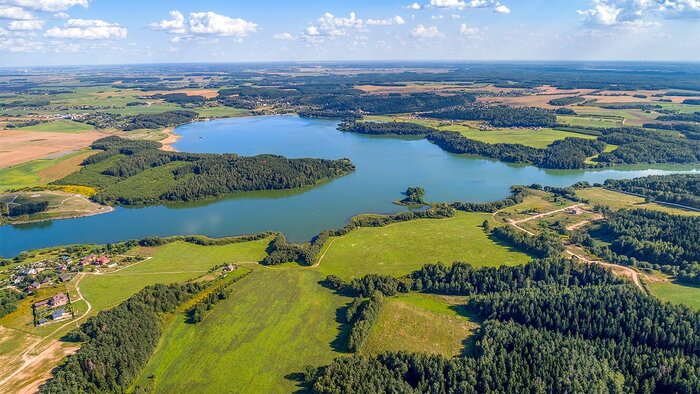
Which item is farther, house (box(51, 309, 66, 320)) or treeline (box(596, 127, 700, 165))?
treeline (box(596, 127, 700, 165))

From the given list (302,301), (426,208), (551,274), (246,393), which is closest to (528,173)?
(426,208)

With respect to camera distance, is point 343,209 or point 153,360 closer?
point 153,360

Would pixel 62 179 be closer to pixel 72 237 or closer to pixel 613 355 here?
pixel 72 237

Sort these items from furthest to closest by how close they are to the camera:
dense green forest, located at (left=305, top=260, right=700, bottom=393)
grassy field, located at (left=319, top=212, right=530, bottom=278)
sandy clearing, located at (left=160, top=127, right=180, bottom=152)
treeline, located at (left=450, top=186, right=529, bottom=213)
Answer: sandy clearing, located at (left=160, top=127, right=180, bottom=152) → treeline, located at (left=450, top=186, right=529, bottom=213) → grassy field, located at (left=319, top=212, right=530, bottom=278) → dense green forest, located at (left=305, top=260, right=700, bottom=393)

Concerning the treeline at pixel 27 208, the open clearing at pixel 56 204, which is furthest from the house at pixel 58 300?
the treeline at pixel 27 208

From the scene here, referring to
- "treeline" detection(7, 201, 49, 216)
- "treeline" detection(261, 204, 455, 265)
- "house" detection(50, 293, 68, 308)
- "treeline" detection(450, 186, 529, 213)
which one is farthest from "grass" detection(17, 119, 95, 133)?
"treeline" detection(450, 186, 529, 213)

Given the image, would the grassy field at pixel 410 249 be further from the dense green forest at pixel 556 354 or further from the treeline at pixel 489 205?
the dense green forest at pixel 556 354

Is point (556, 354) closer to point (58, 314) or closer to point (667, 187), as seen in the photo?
point (58, 314)

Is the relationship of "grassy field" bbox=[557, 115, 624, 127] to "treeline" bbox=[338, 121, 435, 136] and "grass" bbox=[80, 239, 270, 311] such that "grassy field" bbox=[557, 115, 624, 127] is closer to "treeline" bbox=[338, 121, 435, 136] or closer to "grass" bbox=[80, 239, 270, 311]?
"treeline" bbox=[338, 121, 435, 136]
